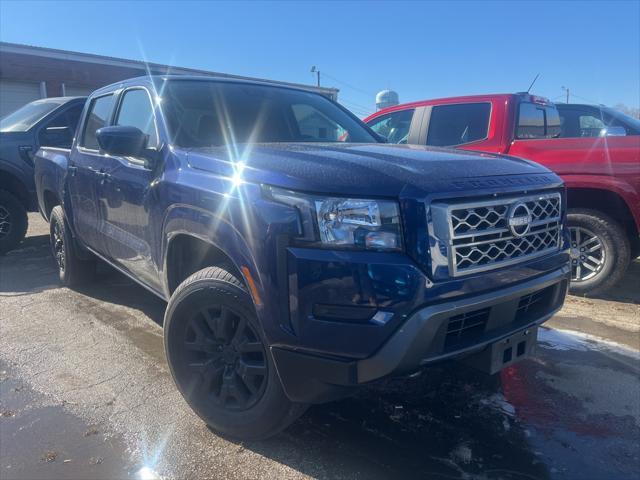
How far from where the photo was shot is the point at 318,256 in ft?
6.57

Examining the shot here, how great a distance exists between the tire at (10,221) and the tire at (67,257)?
155 cm

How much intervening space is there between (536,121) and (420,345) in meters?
4.77

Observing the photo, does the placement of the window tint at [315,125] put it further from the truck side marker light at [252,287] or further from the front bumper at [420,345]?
the front bumper at [420,345]

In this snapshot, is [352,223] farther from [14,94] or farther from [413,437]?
[14,94]

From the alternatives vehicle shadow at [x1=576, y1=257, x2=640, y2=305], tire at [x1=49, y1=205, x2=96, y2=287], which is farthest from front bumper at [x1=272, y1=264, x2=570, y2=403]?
tire at [x1=49, y1=205, x2=96, y2=287]

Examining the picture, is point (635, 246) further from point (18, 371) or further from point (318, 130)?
point (18, 371)

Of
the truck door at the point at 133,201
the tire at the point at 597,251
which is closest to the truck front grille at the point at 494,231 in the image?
the truck door at the point at 133,201

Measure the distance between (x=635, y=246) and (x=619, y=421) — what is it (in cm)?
270

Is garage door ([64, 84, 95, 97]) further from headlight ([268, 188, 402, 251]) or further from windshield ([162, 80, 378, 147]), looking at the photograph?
headlight ([268, 188, 402, 251])

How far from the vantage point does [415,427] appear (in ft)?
9.12

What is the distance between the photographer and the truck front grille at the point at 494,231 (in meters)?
2.07

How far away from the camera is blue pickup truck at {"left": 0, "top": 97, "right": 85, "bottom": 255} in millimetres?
6477

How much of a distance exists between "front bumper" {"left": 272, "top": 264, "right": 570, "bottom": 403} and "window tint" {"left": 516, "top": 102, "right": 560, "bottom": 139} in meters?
3.74

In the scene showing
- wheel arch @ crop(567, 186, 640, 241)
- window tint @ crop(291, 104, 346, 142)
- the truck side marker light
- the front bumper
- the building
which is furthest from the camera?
the building
